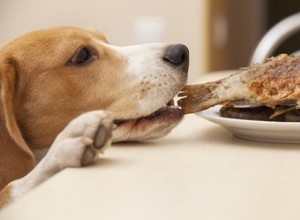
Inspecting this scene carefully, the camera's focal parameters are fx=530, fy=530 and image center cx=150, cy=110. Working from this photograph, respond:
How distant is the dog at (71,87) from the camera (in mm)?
1162

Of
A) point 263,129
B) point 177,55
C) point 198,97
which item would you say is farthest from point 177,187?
point 177,55

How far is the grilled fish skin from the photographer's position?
3.23 feet

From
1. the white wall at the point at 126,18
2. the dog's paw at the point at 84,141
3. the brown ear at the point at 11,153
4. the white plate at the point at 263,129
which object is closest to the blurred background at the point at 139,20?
the white wall at the point at 126,18

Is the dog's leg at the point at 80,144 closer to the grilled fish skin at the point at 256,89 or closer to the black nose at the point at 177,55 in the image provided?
the grilled fish skin at the point at 256,89

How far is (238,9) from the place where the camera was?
4.34m

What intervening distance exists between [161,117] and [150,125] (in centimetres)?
4

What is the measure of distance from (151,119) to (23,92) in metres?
0.36

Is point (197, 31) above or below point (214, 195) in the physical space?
below

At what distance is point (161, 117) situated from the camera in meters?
1.17

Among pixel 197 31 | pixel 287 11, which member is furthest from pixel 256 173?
pixel 287 11

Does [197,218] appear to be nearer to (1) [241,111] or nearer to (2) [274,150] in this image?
(2) [274,150]

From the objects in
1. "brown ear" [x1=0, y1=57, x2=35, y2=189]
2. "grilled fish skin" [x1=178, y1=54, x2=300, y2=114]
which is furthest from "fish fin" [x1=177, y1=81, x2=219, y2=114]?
"brown ear" [x1=0, y1=57, x2=35, y2=189]

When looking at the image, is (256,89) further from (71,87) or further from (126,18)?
(126,18)

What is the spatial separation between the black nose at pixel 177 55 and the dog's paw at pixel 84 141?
0.41m
